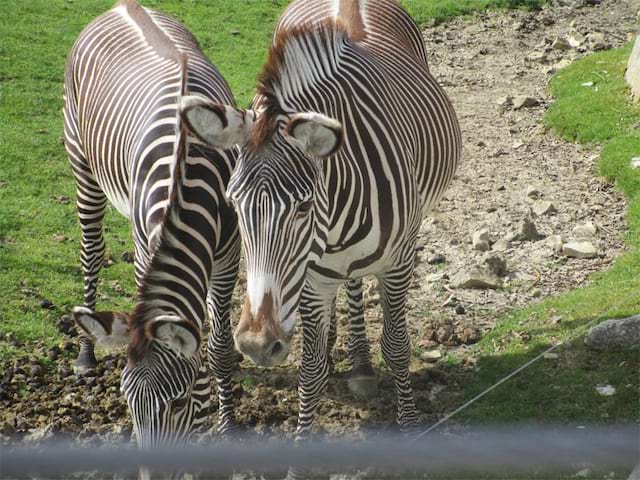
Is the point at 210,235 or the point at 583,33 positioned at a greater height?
the point at 210,235

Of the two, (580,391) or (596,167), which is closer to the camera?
(580,391)

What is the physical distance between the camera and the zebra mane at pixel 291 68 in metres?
4.56

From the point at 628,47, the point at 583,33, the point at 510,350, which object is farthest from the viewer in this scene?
the point at 583,33

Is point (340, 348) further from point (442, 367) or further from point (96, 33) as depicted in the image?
point (96, 33)

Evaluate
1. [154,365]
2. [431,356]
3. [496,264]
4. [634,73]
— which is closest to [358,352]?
[431,356]

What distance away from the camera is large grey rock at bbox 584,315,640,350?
6430 mm

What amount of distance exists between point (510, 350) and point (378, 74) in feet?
7.93

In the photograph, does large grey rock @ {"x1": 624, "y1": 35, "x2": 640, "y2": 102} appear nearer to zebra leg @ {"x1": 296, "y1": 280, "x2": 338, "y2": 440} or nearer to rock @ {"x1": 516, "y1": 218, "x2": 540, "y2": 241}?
rock @ {"x1": 516, "y1": 218, "x2": 540, "y2": 241}

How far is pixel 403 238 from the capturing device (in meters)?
5.68

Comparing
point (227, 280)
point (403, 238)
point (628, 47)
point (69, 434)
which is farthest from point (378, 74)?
point (628, 47)

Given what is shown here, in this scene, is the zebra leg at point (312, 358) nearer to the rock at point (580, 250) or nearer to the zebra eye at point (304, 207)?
the zebra eye at point (304, 207)

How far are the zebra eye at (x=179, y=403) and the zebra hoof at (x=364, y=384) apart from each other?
8.53 ft

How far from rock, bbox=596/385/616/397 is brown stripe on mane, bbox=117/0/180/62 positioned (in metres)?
3.65

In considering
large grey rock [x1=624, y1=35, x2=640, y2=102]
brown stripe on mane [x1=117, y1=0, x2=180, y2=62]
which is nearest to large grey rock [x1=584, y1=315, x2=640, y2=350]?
brown stripe on mane [x1=117, y1=0, x2=180, y2=62]
